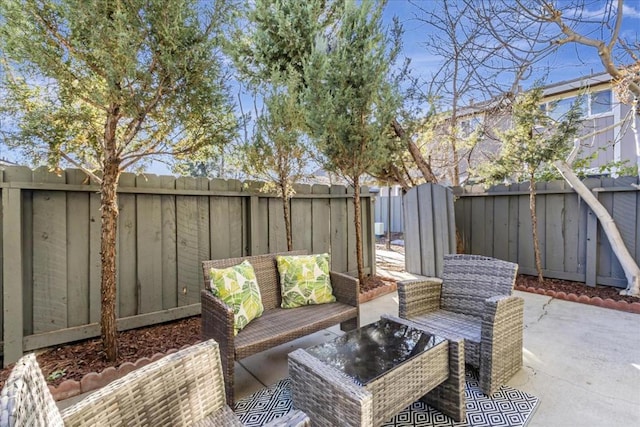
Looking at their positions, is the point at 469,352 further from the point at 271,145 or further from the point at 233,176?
the point at 233,176

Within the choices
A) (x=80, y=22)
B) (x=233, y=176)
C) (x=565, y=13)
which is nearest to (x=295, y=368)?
(x=80, y=22)

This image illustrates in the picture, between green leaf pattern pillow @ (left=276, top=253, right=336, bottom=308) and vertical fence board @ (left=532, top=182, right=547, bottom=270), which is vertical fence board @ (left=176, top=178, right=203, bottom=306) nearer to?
green leaf pattern pillow @ (left=276, top=253, right=336, bottom=308)

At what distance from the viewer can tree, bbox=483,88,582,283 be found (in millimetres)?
4051

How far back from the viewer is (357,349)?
1851 millimetres

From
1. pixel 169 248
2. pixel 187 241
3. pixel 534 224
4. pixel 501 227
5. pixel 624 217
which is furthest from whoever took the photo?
pixel 501 227

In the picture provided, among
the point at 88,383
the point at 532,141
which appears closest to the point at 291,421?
the point at 88,383

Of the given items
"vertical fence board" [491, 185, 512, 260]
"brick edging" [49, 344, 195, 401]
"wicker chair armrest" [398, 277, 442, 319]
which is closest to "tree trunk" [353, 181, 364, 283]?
"wicker chair armrest" [398, 277, 442, 319]

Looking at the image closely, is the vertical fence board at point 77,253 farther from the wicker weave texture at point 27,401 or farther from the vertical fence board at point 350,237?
A: the vertical fence board at point 350,237

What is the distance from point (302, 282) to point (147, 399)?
1798mm

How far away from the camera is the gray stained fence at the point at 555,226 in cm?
419

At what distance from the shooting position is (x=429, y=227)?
17.3 ft

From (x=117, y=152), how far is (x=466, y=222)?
5.76m

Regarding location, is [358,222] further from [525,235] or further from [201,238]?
[525,235]

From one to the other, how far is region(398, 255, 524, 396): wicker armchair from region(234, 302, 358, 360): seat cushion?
1.97 ft
